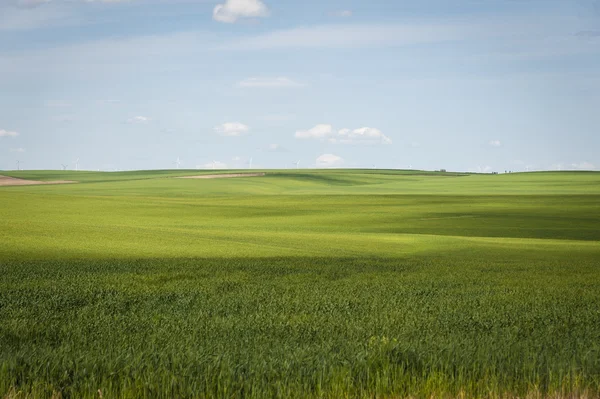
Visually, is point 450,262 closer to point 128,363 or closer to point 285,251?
point 285,251

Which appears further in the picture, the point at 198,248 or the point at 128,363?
the point at 198,248

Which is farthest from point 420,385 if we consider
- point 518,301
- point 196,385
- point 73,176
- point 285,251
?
point 73,176

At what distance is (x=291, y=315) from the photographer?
1480 cm

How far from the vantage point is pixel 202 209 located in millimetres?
63500

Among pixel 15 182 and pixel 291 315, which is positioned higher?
pixel 291 315

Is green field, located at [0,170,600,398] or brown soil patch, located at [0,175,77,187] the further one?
brown soil patch, located at [0,175,77,187]

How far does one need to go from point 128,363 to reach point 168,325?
4201 mm

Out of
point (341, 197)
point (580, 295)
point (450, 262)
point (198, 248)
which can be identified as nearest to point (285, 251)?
point (198, 248)

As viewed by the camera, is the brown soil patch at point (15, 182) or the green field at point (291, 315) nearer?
the green field at point (291, 315)

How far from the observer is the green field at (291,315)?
8.70m

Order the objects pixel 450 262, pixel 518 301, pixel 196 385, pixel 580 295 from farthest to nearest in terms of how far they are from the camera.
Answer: pixel 450 262 < pixel 580 295 < pixel 518 301 < pixel 196 385

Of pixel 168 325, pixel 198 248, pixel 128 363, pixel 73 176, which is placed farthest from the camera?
pixel 73 176

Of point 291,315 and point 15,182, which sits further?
point 15,182

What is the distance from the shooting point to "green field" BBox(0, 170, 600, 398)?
28.5ft
